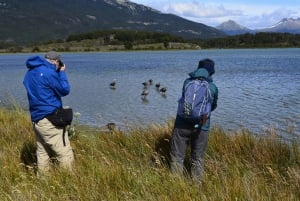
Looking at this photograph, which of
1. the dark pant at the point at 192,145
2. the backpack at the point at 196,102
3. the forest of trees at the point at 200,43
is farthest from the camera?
the forest of trees at the point at 200,43

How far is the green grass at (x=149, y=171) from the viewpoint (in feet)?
17.9

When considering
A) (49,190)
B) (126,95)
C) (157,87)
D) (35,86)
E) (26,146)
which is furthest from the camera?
(157,87)

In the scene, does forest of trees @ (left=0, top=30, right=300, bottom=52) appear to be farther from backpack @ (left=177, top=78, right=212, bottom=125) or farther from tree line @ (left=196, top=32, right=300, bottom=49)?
backpack @ (left=177, top=78, right=212, bottom=125)

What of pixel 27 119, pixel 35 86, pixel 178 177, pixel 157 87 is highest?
pixel 35 86

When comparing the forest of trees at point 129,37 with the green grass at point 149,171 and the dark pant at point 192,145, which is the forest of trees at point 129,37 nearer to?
the green grass at point 149,171

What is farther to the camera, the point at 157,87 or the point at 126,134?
the point at 157,87

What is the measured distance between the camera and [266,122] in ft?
51.9

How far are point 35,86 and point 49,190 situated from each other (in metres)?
1.58

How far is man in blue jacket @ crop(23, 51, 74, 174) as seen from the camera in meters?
6.67

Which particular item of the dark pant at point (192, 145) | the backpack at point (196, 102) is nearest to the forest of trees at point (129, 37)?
the dark pant at point (192, 145)

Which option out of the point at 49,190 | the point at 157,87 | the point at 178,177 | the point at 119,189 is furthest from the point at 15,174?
the point at 157,87

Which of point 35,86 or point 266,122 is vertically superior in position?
point 35,86

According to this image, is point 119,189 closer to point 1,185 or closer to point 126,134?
point 1,185

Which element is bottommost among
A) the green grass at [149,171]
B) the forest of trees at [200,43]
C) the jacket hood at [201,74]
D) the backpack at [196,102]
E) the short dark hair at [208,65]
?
the forest of trees at [200,43]
